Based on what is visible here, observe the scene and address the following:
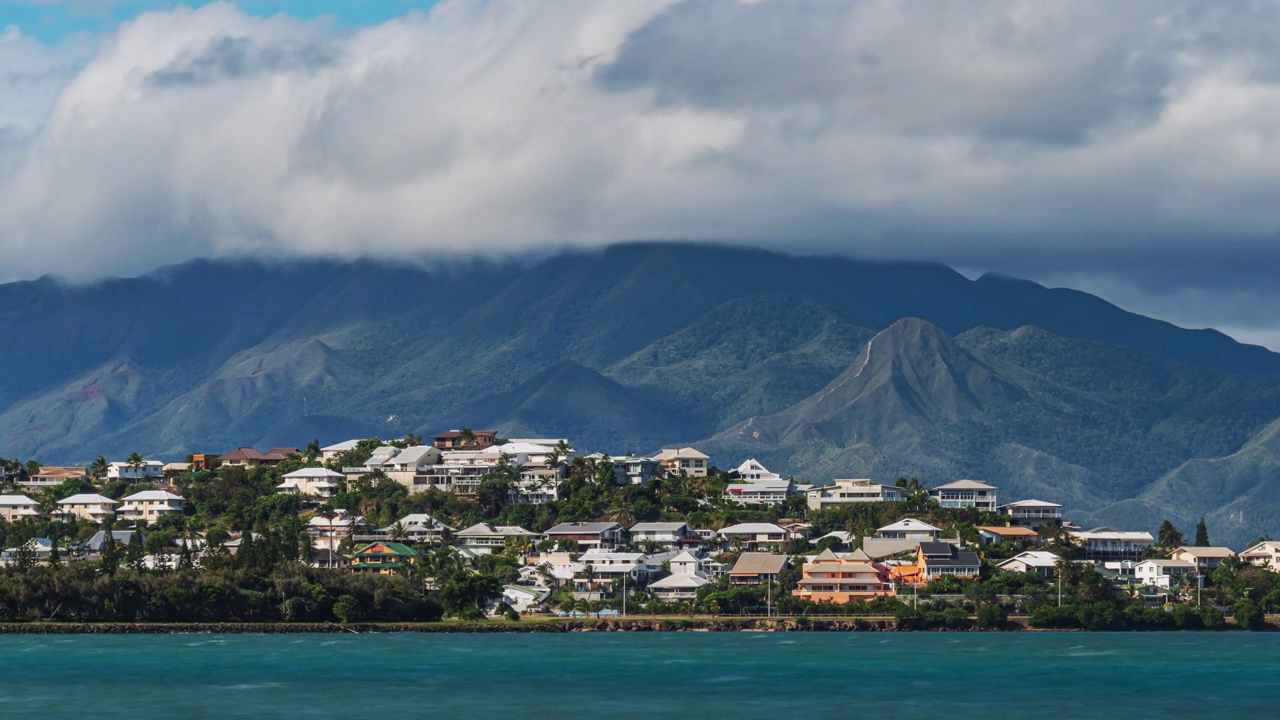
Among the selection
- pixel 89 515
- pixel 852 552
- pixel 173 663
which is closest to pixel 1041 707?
pixel 173 663

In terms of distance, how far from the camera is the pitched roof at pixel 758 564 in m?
162

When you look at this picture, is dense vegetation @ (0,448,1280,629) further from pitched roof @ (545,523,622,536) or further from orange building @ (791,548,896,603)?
pitched roof @ (545,523,622,536)

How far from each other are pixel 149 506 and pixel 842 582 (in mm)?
70358

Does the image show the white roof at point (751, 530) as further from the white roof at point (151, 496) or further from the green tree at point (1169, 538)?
the white roof at point (151, 496)

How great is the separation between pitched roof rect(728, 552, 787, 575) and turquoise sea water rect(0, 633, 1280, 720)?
66.5 feet

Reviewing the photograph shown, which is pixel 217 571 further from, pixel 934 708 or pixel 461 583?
pixel 934 708

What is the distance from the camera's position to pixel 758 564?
164 metres

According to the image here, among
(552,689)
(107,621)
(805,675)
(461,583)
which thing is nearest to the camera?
(552,689)

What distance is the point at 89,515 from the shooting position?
195 meters

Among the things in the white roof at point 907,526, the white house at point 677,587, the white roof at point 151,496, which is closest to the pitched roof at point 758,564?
the white house at point 677,587

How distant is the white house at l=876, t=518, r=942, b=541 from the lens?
177m

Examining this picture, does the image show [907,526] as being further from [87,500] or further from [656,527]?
[87,500]

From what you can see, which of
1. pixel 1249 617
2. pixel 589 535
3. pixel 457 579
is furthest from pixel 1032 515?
pixel 457 579

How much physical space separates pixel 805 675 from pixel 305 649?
104 feet
